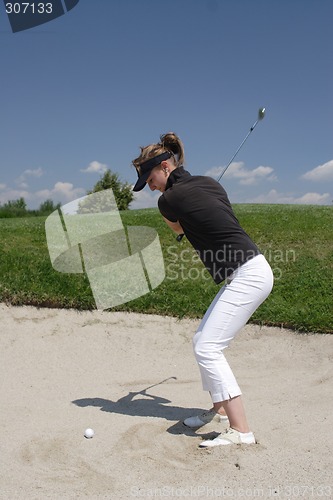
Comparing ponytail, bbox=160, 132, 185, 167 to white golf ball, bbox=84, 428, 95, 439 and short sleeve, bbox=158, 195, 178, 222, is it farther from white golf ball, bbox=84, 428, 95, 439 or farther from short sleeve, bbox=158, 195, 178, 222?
white golf ball, bbox=84, 428, 95, 439

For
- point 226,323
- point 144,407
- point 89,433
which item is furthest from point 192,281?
point 226,323

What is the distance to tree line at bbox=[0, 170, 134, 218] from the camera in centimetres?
2641

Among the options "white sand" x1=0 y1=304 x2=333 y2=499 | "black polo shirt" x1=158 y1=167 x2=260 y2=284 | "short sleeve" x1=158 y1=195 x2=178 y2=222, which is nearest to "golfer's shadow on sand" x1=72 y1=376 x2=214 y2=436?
"white sand" x1=0 y1=304 x2=333 y2=499

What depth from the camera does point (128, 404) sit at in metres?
5.85

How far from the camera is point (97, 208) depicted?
18125mm

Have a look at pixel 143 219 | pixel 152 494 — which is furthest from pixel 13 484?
pixel 143 219

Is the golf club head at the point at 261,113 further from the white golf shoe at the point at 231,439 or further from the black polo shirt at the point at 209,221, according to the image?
the white golf shoe at the point at 231,439

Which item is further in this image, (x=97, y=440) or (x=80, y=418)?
(x=80, y=418)

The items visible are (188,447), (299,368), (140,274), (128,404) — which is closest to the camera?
(188,447)

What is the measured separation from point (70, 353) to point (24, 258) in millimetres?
2667

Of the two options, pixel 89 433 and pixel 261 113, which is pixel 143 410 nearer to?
pixel 89 433

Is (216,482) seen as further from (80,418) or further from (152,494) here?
(80,418)

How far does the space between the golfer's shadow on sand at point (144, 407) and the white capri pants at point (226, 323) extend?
37.9 inches

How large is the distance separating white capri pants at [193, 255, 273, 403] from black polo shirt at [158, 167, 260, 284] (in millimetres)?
124
